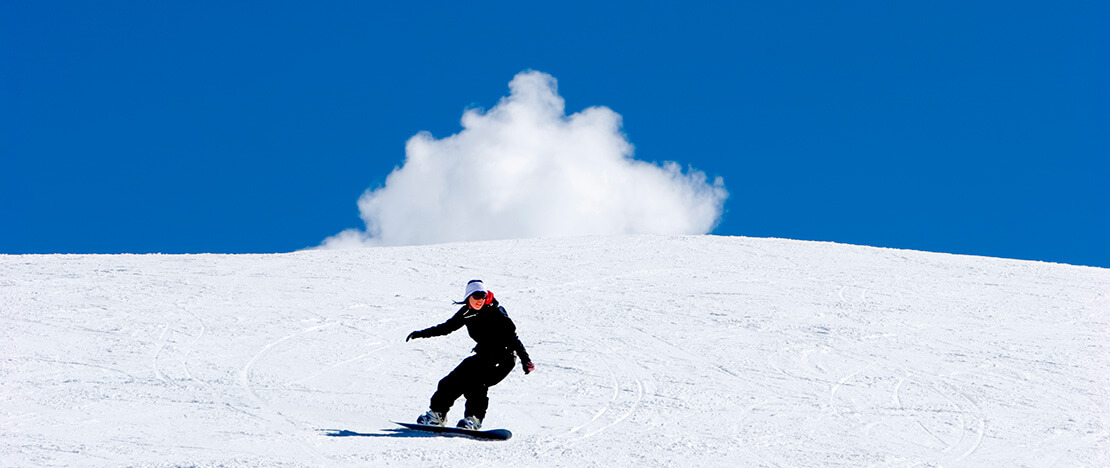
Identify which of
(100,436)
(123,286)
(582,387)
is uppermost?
(123,286)

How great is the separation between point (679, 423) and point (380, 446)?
261 cm

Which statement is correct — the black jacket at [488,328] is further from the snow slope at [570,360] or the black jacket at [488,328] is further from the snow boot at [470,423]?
the snow slope at [570,360]

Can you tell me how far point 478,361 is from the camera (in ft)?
25.4

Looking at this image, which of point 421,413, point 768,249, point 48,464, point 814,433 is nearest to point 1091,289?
point 768,249

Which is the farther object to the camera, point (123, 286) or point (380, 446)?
point (123, 286)

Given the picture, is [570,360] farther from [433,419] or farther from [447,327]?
[447,327]

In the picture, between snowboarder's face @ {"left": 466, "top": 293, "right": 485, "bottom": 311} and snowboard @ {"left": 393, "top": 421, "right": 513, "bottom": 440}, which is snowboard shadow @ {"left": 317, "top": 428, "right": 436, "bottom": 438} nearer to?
snowboard @ {"left": 393, "top": 421, "right": 513, "bottom": 440}

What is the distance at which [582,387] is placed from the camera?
375 inches

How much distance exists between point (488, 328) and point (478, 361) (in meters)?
0.28

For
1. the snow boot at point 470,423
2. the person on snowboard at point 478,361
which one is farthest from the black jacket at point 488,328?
the snow boot at point 470,423

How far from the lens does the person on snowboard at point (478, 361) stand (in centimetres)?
763

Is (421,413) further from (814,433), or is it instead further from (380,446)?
(814,433)

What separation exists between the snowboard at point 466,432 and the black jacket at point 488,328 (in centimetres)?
62

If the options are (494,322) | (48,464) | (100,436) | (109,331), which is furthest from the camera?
(109,331)
